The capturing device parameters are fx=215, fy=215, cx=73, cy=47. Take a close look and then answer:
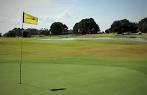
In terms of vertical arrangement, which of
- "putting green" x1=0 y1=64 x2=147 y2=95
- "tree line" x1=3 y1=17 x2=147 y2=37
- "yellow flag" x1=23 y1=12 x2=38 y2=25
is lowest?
"putting green" x1=0 y1=64 x2=147 y2=95

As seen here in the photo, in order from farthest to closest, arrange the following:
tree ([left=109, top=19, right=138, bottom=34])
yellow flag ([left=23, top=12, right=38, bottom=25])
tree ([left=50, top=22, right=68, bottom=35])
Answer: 1. tree ([left=50, top=22, right=68, bottom=35])
2. tree ([left=109, top=19, right=138, bottom=34])
3. yellow flag ([left=23, top=12, right=38, bottom=25])

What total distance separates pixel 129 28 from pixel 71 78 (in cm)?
10340

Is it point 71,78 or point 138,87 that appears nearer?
point 138,87

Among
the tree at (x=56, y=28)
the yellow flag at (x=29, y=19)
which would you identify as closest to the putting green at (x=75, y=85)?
the yellow flag at (x=29, y=19)

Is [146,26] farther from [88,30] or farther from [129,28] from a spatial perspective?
[88,30]

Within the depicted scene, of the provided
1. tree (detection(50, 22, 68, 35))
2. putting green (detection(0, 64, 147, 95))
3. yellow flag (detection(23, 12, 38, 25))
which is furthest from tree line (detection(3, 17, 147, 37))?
putting green (detection(0, 64, 147, 95))

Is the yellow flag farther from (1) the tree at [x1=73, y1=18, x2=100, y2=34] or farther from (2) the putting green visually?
(1) the tree at [x1=73, y1=18, x2=100, y2=34]

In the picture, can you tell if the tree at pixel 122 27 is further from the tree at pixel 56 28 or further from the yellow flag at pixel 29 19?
the yellow flag at pixel 29 19

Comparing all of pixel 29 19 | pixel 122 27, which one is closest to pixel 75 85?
pixel 29 19

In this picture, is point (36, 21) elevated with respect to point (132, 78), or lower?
elevated

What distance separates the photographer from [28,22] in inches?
312

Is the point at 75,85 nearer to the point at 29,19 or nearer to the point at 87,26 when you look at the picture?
the point at 29,19

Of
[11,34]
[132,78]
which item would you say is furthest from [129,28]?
[132,78]

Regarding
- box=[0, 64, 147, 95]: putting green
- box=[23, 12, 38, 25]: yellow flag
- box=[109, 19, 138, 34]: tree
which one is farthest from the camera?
box=[109, 19, 138, 34]: tree
